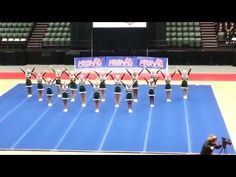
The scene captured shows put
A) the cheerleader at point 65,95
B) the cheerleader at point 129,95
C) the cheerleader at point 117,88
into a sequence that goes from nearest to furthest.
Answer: the cheerleader at point 129,95, the cheerleader at point 65,95, the cheerleader at point 117,88

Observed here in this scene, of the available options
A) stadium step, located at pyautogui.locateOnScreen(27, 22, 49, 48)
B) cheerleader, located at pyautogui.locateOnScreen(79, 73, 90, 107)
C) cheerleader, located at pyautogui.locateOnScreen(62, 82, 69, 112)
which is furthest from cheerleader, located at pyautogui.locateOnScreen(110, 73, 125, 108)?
stadium step, located at pyautogui.locateOnScreen(27, 22, 49, 48)

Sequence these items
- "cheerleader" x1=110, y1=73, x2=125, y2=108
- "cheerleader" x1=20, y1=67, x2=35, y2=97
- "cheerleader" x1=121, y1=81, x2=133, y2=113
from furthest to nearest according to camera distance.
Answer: "cheerleader" x1=20, y1=67, x2=35, y2=97, "cheerleader" x1=110, y1=73, x2=125, y2=108, "cheerleader" x1=121, y1=81, x2=133, y2=113

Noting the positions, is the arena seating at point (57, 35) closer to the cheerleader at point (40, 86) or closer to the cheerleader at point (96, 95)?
the cheerleader at point (40, 86)

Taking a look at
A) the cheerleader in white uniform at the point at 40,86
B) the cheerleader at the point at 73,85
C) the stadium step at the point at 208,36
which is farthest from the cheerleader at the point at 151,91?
the stadium step at the point at 208,36

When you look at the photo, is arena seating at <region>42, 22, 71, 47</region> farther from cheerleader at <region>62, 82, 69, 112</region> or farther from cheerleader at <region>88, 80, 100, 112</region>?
cheerleader at <region>88, 80, 100, 112</region>

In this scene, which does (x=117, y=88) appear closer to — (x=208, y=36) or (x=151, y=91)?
(x=151, y=91)

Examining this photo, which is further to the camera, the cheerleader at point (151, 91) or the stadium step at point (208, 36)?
the stadium step at point (208, 36)

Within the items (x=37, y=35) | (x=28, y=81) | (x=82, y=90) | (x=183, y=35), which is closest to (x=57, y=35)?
(x=37, y=35)

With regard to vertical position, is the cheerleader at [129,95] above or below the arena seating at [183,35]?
below
